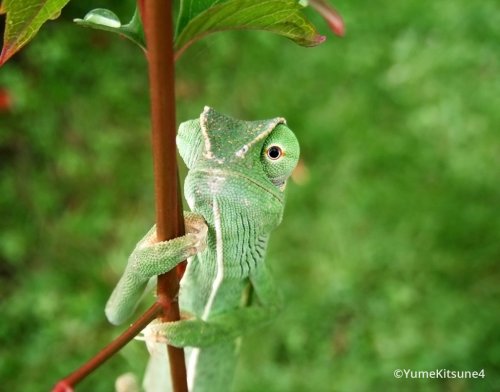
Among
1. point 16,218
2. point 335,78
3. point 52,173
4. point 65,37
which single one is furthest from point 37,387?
point 335,78

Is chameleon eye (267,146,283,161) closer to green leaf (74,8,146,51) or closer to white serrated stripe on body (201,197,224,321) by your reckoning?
white serrated stripe on body (201,197,224,321)

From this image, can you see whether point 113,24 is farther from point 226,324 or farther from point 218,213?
point 226,324

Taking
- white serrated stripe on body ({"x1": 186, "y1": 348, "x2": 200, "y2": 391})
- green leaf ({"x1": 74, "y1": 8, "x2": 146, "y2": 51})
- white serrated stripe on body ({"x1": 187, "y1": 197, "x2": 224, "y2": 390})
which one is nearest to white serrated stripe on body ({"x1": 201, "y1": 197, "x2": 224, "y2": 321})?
white serrated stripe on body ({"x1": 187, "y1": 197, "x2": 224, "y2": 390})

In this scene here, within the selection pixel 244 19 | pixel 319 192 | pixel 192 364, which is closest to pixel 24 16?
pixel 244 19

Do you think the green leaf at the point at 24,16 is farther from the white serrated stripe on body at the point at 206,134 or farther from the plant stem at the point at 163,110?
the white serrated stripe on body at the point at 206,134

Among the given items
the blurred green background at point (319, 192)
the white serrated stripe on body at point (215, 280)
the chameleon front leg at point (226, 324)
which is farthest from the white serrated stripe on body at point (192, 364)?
the blurred green background at point (319, 192)
